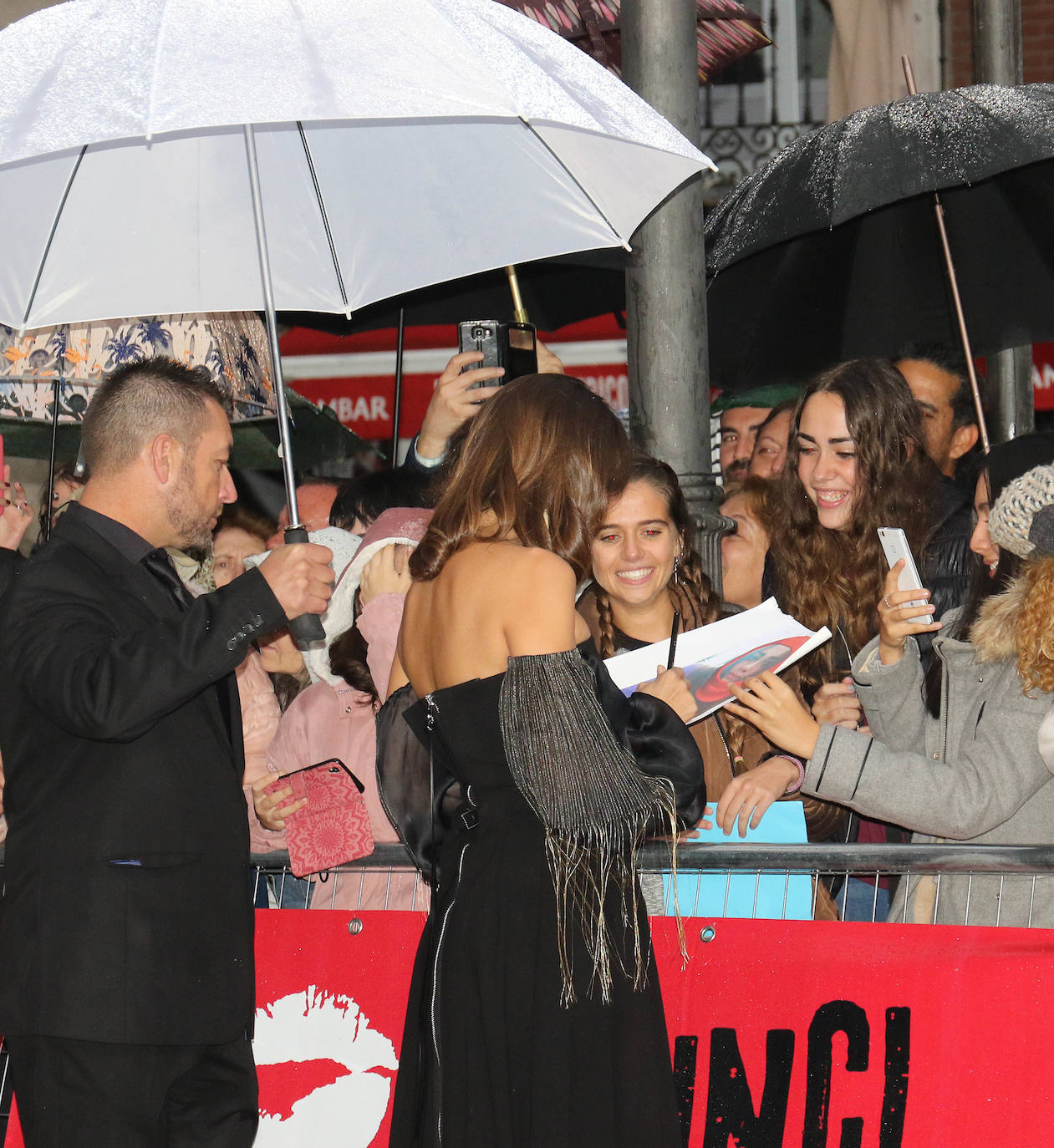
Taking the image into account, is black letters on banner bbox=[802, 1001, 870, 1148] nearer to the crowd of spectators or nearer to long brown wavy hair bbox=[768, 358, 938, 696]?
the crowd of spectators

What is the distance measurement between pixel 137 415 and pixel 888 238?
11.3 feet

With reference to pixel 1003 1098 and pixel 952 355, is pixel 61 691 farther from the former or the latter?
pixel 952 355

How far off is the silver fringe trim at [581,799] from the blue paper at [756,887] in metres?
0.67

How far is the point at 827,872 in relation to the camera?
3.84 metres

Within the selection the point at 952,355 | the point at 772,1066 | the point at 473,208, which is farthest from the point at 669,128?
the point at 952,355

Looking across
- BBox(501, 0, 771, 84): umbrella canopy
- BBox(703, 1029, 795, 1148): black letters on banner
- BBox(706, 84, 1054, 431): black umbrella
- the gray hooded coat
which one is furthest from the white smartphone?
BBox(501, 0, 771, 84): umbrella canopy

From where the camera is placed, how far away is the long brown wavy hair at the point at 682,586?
4315 millimetres

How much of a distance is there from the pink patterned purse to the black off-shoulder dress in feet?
2.10

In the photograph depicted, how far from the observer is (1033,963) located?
3568 mm

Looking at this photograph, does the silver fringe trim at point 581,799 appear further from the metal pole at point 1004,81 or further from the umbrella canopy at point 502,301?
the metal pole at point 1004,81

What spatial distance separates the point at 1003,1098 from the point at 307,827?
6.21 feet

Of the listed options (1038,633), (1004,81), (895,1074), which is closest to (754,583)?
(1038,633)

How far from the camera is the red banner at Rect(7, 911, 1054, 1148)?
11.7ft

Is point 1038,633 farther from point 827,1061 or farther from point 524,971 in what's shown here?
point 524,971
